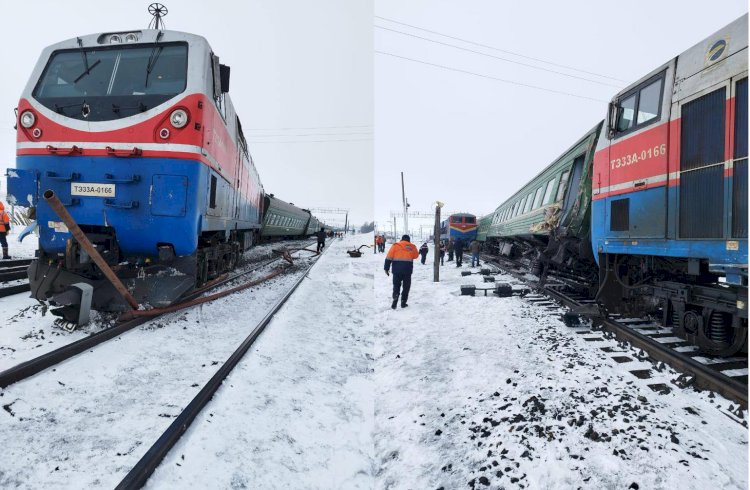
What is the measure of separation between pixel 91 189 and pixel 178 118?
4.25ft

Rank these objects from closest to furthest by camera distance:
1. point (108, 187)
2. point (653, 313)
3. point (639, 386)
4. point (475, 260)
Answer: point (639, 386) → point (108, 187) → point (653, 313) → point (475, 260)

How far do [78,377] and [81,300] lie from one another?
4.83 ft

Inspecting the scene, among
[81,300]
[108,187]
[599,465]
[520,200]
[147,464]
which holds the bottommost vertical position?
[599,465]

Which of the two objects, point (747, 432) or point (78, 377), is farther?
point (78, 377)

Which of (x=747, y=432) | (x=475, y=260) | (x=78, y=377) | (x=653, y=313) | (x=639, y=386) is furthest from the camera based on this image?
(x=475, y=260)

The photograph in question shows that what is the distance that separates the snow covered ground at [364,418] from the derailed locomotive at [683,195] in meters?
0.92

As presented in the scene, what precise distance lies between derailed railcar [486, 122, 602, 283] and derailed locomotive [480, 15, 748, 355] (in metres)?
1.04

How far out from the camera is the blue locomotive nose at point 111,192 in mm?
4645

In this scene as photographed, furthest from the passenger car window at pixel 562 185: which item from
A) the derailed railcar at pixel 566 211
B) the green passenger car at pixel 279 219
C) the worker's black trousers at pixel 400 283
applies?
the green passenger car at pixel 279 219

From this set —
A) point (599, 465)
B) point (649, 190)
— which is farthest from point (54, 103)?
point (649, 190)

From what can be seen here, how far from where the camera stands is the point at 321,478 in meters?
2.20

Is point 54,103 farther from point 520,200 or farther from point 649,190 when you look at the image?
point 520,200

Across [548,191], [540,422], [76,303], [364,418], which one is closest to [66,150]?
[76,303]

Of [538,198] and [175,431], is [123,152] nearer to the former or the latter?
[175,431]
